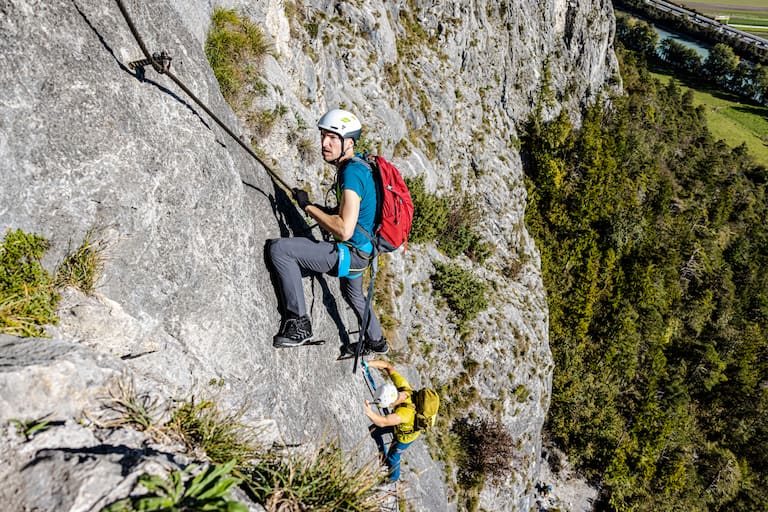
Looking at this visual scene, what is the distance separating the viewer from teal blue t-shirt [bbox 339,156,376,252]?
5.56 meters

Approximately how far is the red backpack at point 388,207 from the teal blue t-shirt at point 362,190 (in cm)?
9

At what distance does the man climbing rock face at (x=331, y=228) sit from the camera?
552cm

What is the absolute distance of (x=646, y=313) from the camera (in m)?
50.9

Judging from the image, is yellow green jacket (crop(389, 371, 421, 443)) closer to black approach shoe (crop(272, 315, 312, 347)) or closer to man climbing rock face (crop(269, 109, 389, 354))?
man climbing rock face (crop(269, 109, 389, 354))

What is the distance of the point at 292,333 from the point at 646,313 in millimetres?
55783

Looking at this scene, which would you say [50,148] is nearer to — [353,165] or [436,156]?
[353,165]

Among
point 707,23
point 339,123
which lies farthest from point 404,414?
point 707,23

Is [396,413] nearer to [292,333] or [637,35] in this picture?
[292,333]

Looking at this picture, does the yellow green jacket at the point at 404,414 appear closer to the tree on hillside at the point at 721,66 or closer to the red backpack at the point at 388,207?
the red backpack at the point at 388,207

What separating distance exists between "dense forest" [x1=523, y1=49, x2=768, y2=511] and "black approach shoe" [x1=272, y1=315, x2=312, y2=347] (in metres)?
36.0

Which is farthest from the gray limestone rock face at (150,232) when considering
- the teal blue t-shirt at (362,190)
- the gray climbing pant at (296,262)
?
the teal blue t-shirt at (362,190)

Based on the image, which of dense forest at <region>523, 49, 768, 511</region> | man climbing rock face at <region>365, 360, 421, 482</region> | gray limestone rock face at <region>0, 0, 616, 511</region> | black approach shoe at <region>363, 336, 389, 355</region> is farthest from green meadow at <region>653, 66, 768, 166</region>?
gray limestone rock face at <region>0, 0, 616, 511</region>

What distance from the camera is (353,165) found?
223 inches

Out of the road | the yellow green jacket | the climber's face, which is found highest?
the road
